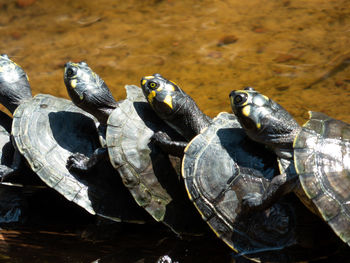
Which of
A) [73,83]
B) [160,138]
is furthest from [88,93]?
[160,138]

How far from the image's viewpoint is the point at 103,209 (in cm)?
491

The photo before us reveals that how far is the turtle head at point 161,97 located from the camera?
505cm

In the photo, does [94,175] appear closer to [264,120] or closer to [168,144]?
[168,144]

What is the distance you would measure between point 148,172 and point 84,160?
0.80m

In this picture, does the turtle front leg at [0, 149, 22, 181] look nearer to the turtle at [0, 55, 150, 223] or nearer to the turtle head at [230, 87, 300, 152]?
the turtle at [0, 55, 150, 223]

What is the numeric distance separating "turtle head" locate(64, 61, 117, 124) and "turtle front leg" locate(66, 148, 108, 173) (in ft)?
1.81

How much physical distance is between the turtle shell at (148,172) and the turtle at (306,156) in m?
0.84

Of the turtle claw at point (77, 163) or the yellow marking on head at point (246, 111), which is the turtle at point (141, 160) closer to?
the turtle claw at point (77, 163)

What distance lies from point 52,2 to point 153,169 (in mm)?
6472

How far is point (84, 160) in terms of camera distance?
16.6 feet

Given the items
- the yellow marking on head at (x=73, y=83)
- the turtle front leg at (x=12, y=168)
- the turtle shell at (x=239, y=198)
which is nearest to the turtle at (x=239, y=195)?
the turtle shell at (x=239, y=198)

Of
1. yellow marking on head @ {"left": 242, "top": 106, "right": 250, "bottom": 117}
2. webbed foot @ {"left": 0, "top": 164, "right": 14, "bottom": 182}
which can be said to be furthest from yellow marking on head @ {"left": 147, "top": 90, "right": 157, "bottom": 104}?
webbed foot @ {"left": 0, "top": 164, "right": 14, "bottom": 182}

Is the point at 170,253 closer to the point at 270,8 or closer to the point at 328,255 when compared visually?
the point at 328,255

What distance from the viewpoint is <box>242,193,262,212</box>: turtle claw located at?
418 centimetres
